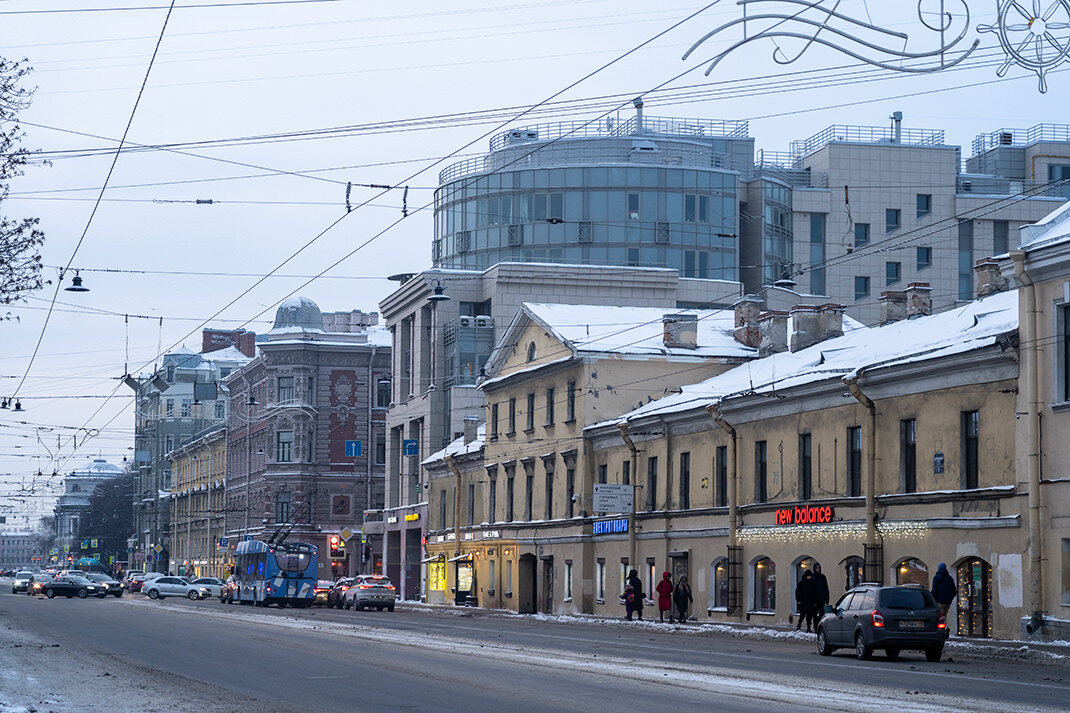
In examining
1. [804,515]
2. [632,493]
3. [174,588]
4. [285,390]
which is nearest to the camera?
[804,515]

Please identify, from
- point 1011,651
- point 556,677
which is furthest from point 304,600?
point 556,677

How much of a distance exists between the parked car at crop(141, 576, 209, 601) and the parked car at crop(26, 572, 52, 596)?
5072 millimetres

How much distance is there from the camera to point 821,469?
39031mm

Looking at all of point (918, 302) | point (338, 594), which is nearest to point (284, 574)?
point (338, 594)

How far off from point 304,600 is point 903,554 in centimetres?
3581

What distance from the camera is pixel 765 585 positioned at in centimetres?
4156

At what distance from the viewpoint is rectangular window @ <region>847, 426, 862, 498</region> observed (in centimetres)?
3750

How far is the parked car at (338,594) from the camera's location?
209ft

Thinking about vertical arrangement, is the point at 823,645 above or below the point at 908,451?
below

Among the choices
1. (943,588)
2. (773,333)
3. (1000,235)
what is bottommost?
(943,588)

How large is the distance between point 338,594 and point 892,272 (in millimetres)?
45695

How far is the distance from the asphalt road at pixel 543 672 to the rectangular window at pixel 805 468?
669cm

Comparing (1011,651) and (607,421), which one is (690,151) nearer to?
(607,421)

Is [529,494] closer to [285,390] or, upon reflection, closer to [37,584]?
Answer: [37,584]
